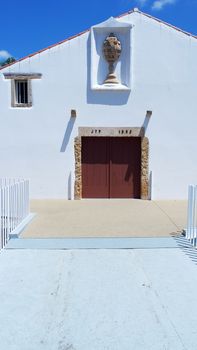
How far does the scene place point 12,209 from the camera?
255 inches

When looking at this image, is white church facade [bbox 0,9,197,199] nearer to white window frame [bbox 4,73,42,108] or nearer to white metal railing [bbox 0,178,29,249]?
white window frame [bbox 4,73,42,108]

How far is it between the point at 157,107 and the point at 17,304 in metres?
8.47

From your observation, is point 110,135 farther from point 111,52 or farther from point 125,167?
point 111,52

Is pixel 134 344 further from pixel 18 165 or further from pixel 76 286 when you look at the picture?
pixel 18 165

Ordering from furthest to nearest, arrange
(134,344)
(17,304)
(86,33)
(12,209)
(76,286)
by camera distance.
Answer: (86,33)
(12,209)
(76,286)
(17,304)
(134,344)

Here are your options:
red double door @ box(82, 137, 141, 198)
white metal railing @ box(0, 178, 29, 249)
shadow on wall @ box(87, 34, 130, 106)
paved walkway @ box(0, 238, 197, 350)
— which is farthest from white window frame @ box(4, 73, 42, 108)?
paved walkway @ box(0, 238, 197, 350)

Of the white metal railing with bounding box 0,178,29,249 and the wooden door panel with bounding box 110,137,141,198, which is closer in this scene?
the white metal railing with bounding box 0,178,29,249

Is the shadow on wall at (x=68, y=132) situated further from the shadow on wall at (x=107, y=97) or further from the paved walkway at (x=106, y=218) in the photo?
the paved walkway at (x=106, y=218)

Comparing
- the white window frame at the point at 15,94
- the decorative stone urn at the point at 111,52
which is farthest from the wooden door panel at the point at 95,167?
the white window frame at the point at 15,94

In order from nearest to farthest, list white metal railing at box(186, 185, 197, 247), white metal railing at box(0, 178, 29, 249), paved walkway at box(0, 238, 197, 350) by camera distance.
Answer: paved walkway at box(0, 238, 197, 350) → white metal railing at box(0, 178, 29, 249) → white metal railing at box(186, 185, 197, 247)

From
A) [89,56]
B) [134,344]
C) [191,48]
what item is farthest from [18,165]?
[134,344]

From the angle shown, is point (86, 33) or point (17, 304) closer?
point (17, 304)

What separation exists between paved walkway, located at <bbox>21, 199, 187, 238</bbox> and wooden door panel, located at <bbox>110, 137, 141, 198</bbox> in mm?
671

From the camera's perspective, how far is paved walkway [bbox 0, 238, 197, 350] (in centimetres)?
292
